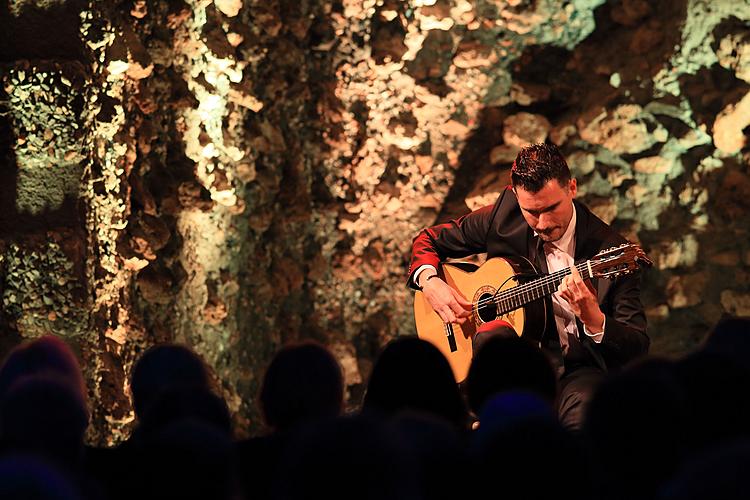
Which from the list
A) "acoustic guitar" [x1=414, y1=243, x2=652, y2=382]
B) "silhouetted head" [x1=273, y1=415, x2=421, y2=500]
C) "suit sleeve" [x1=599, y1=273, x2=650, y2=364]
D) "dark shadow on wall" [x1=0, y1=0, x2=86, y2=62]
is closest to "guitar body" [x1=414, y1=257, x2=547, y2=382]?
"acoustic guitar" [x1=414, y1=243, x2=652, y2=382]

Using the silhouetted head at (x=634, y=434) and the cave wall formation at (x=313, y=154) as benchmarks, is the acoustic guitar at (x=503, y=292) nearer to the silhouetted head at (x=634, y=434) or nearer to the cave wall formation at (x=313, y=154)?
the cave wall formation at (x=313, y=154)

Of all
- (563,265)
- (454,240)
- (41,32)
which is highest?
(41,32)

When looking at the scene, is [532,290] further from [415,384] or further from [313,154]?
[313,154]

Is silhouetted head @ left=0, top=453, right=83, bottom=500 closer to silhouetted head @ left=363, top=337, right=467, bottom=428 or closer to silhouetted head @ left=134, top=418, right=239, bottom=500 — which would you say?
silhouetted head @ left=134, top=418, right=239, bottom=500

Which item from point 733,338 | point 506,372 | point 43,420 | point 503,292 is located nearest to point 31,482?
point 43,420

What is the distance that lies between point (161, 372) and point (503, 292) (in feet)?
5.32

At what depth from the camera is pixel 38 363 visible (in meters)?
2.22

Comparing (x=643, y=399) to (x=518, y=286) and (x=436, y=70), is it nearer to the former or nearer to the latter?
(x=518, y=286)

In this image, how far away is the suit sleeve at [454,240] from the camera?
3.80 meters

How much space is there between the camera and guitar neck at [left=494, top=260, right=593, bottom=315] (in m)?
3.28

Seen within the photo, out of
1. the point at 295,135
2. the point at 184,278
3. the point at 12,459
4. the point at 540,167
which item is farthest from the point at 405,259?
the point at 12,459

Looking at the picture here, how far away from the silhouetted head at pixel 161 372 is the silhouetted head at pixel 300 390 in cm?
30

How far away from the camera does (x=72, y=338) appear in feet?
12.4

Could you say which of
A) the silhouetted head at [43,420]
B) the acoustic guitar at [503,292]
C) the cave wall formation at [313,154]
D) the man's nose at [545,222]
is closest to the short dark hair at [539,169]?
the man's nose at [545,222]
